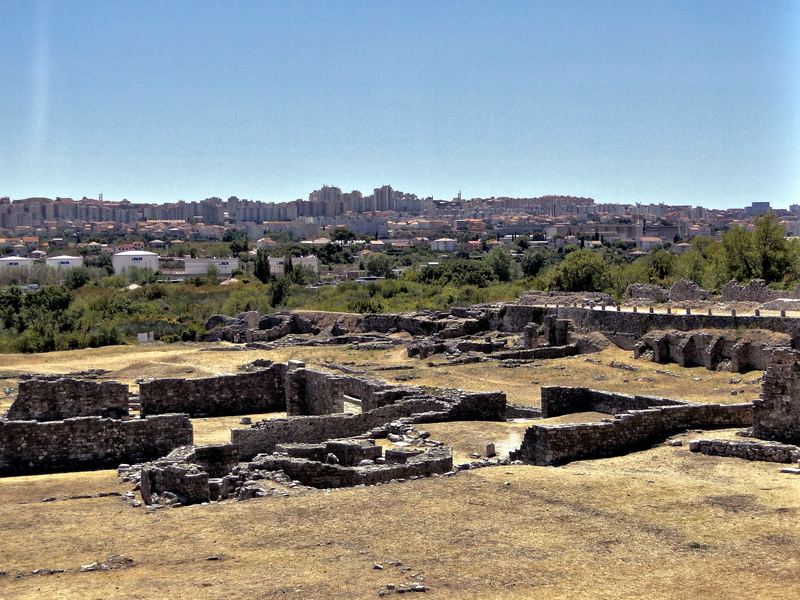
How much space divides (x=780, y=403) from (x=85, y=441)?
1299 centimetres

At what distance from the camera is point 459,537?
538 inches

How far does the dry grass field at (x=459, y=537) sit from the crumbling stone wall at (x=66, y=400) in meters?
4.34

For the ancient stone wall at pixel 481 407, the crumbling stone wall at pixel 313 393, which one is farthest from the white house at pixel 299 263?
the ancient stone wall at pixel 481 407

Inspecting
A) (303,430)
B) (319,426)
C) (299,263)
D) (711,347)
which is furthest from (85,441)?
(299,263)

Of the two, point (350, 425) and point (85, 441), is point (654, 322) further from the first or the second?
point (85, 441)

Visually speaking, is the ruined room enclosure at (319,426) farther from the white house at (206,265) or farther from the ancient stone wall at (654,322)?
the white house at (206,265)

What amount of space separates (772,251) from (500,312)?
62.0 ft

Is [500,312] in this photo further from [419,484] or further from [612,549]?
[612,549]

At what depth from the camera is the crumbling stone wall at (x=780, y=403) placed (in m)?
18.0

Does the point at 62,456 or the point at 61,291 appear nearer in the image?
the point at 62,456

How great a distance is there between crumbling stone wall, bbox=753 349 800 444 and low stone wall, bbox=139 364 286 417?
1415cm

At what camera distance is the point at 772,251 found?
212 ft

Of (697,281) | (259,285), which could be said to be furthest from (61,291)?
(697,281)

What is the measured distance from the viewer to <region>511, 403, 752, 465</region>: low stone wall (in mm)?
18469
